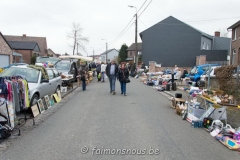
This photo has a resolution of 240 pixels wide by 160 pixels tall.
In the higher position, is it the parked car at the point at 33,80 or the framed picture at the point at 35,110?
the parked car at the point at 33,80

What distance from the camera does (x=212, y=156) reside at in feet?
14.2

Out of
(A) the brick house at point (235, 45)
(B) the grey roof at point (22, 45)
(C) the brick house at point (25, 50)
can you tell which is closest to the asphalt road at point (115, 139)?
(A) the brick house at point (235, 45)

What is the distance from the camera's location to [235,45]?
25.6 m

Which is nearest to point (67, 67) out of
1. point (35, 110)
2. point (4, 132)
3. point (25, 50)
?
point (35, 110)

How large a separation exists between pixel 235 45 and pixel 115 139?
24902 mm

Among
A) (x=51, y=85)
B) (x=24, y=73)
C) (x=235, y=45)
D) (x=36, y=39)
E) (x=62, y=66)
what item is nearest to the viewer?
(x=24, y=73)

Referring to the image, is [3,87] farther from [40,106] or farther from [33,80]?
[33,80]

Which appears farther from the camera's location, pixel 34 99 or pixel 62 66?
pixel 62 66

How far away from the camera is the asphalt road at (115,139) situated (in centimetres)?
432

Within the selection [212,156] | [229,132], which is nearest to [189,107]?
[229,132]

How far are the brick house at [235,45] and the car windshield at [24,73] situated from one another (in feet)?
72.0

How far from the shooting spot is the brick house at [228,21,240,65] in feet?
80.8

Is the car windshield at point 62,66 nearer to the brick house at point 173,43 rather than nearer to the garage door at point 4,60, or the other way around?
the garage door at point 4,60

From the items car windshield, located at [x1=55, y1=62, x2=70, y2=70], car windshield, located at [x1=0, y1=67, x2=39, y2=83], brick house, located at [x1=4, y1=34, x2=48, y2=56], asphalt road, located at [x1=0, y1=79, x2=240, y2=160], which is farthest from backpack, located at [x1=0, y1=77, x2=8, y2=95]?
brick house, located at [x1=4, y1=34, x2=48, y2=56]
